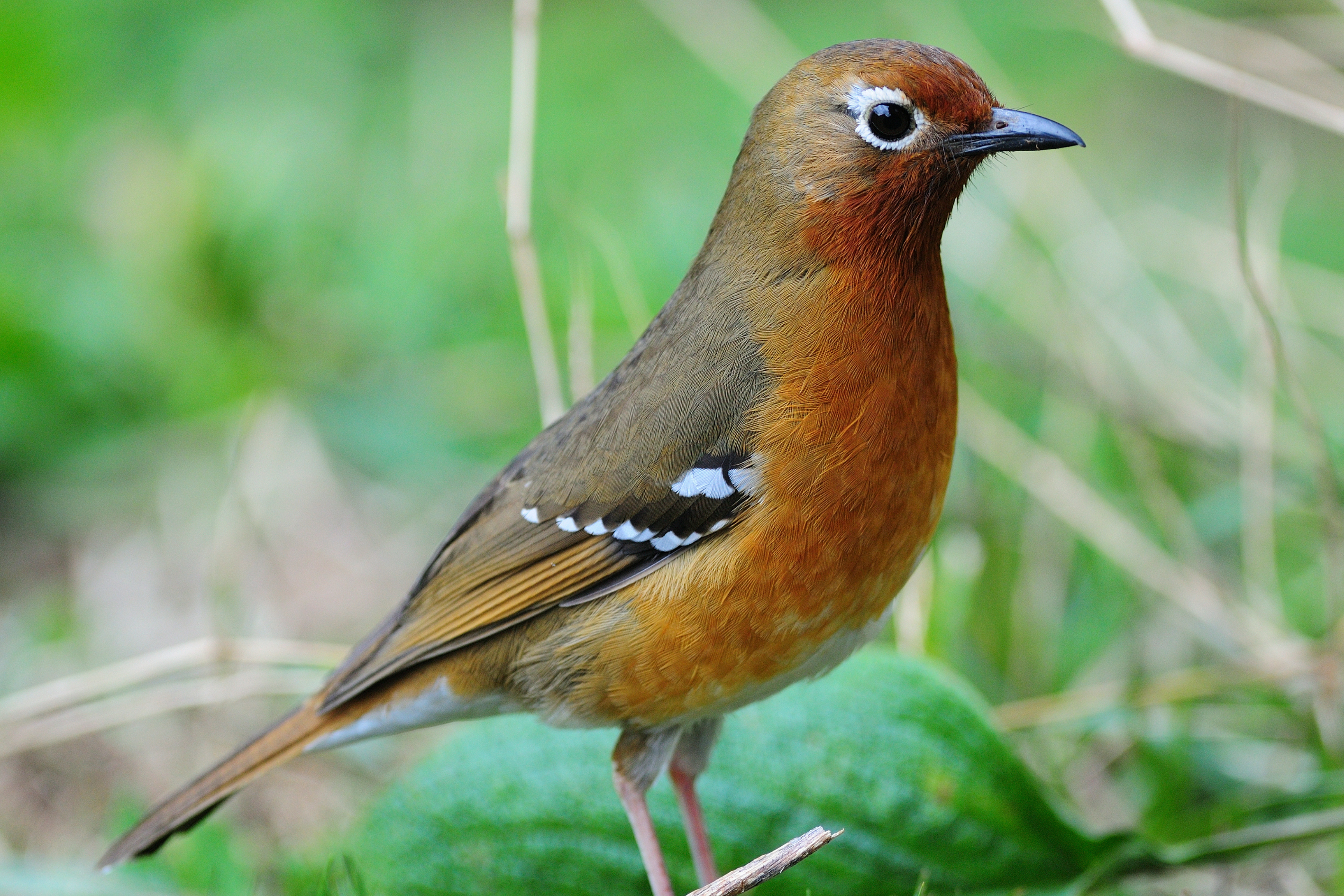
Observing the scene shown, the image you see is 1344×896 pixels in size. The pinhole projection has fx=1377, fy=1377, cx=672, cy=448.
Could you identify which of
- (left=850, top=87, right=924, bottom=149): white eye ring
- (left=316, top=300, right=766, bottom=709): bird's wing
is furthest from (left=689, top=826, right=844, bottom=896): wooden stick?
(left=850, top=87, right=924, bottom=149): white eye ring

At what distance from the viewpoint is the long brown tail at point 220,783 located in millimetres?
3855

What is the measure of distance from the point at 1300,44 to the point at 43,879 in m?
6.91

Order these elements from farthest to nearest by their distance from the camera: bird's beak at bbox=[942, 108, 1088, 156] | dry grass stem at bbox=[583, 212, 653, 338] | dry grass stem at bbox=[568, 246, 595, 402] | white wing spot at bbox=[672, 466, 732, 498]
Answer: dry grass stem at bbox=[583, 212, 653, 338]
dry grass stem at bbox=[568, 246, 595, 402]
white wing spot at bbox=[672, 466, 732, 498]
bird's beak at bbox=[942, 108, 1088, 156]

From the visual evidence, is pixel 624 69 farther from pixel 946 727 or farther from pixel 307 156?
pixel 946 727

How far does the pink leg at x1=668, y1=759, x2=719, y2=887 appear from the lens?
388cm

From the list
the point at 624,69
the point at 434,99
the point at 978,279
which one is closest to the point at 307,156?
the point at 434,99

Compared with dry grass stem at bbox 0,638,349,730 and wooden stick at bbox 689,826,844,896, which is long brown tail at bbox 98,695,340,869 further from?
wooden stick at bbox 689,826,844,896

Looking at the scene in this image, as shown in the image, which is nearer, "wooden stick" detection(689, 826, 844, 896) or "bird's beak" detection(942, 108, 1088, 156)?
"wooden stick" detection(689, 826, 844, 896)

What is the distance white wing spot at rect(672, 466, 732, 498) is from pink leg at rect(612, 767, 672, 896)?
83 cm

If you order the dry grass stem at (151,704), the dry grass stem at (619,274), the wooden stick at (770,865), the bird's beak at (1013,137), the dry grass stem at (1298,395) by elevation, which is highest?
the dry grass stem at (619,274)

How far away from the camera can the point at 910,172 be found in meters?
3.41

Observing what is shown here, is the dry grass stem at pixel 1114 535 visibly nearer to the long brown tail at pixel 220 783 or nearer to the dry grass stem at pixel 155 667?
the dry grass stem at pixel 155 667

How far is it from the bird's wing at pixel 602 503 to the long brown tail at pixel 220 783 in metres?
0.12

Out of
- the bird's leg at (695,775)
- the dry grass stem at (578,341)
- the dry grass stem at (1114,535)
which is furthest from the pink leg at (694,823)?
the dry grass stem at (1114,535)
